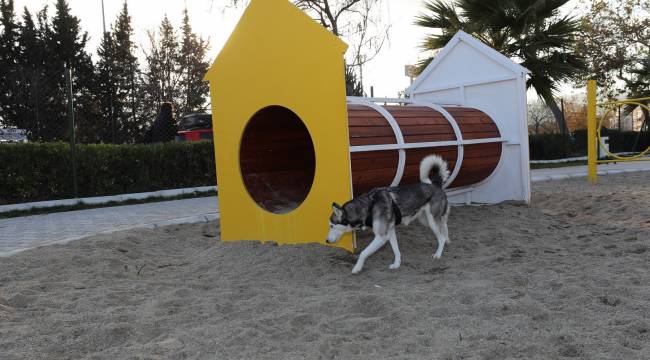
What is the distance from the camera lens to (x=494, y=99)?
7473 mm

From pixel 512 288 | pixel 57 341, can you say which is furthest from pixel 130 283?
pixel 512 288

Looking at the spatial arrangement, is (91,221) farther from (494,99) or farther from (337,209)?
(494,99)

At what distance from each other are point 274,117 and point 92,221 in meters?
3.86

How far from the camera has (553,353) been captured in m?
2.56

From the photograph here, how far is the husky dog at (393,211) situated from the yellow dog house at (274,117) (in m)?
0.32

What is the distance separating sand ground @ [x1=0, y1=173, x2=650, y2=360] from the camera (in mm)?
2799

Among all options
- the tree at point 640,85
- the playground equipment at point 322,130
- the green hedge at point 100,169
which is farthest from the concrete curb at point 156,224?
the tree at point 640,85

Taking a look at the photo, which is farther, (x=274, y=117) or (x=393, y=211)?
(x=274, y=117)

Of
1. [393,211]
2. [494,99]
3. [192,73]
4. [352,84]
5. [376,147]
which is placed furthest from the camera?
[192,73]

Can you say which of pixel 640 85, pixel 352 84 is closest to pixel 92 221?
pixel 352 84

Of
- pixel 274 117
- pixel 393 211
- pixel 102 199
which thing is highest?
pixel 274 117

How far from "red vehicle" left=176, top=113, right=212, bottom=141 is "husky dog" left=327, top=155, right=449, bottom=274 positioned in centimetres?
1387

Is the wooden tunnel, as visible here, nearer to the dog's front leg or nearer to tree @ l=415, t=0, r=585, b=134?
the dog's front leg

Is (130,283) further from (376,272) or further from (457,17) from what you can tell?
(457,17)
